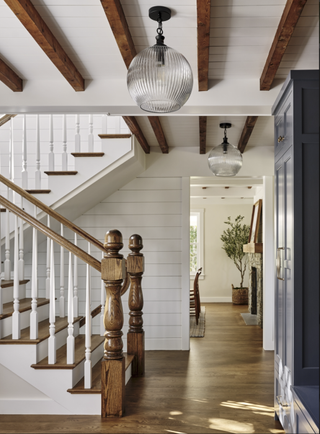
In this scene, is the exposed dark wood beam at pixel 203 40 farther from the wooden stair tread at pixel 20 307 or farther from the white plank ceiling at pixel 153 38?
the wooden stair tread at pixel 20 307

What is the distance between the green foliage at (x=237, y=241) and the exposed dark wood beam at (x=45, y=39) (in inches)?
286

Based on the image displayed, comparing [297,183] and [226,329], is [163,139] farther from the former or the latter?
[226,329]

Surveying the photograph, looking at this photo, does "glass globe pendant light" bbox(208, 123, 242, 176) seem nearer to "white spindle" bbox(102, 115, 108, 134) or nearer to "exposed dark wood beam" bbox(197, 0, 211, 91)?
"exposed dark wood beam" bbox(197, 0, 211, 91)

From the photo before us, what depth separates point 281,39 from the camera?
247cm

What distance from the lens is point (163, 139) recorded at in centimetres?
498

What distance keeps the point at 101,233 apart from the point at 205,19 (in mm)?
3963

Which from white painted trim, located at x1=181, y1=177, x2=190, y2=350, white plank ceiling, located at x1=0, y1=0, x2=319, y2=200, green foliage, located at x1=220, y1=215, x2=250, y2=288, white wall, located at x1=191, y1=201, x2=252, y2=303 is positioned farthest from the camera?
white wall, located at x1=191, y1=201, x2=252, y2=303

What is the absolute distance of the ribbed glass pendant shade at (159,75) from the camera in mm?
2139

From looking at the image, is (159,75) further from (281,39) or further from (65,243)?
(65,243)

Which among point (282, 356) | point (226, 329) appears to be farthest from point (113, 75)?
point (226, 329)

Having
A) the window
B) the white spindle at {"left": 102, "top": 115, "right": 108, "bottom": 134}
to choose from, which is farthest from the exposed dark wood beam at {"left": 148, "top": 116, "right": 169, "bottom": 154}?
the window

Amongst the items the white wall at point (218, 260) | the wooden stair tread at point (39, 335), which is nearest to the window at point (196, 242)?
the white wall at point (218, 260)

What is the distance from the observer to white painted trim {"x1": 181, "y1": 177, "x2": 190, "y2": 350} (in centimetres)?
560

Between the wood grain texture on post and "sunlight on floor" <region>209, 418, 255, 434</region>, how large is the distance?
2.81 feet
